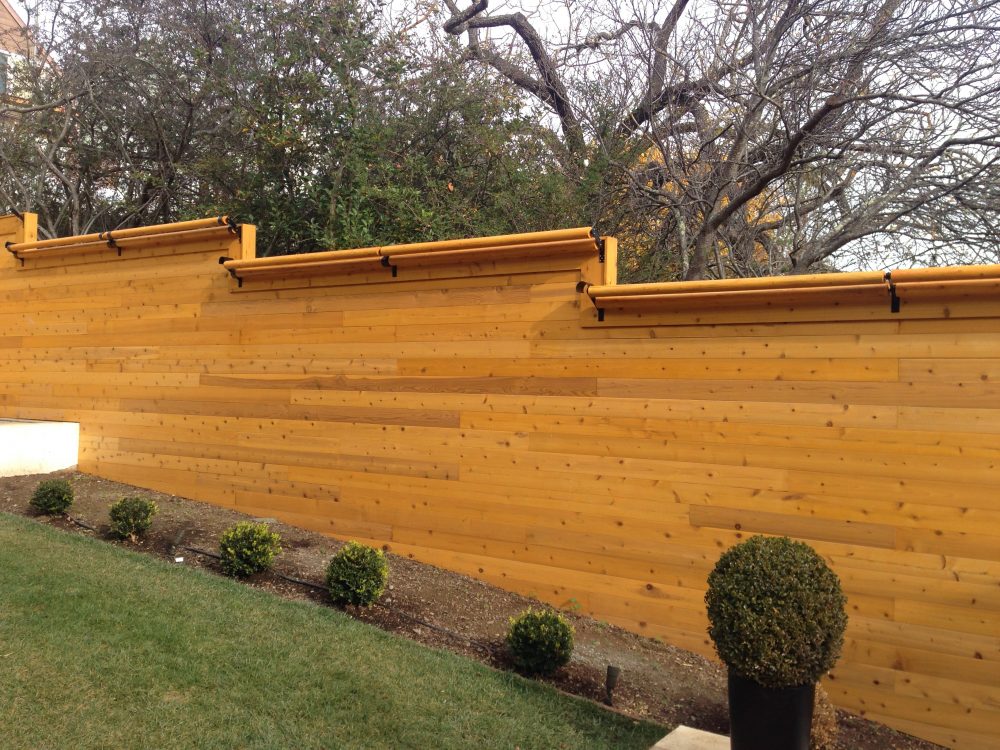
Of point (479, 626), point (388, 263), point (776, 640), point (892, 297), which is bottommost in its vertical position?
point (479, 626)

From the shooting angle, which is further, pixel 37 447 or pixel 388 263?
pixel 37 447

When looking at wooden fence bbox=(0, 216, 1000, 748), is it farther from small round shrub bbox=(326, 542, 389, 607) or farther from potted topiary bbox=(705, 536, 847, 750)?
potted topiary bbox=(705, 536, 847, 750)

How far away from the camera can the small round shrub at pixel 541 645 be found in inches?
182

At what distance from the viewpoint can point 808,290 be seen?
4.83 meters

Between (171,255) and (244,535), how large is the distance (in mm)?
3295

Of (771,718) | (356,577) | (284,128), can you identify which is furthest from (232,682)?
(284,128)

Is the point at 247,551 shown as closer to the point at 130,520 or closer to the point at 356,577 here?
the point at 356,577

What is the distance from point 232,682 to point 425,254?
334 centimetres

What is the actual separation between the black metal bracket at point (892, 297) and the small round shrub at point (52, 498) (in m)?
6.50

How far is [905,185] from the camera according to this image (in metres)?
7.91

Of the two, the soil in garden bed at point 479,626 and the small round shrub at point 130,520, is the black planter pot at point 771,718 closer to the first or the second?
the soil in garden bed at point 479,626

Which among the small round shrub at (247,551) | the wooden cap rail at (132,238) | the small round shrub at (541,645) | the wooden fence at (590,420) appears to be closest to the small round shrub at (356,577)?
the small round shrub at (247,551)

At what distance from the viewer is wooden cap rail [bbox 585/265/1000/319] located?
4.45 metres

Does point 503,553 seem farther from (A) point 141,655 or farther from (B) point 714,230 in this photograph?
(B) point 714,230
